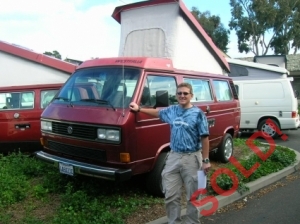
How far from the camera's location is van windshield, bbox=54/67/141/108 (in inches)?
187

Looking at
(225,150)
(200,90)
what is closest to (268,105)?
(225,150)

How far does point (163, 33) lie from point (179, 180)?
12.3 ft

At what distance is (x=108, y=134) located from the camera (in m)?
4.41

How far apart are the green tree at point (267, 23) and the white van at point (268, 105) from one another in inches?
873

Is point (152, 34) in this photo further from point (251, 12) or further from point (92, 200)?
point (251, 12)

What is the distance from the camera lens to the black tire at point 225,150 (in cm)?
739

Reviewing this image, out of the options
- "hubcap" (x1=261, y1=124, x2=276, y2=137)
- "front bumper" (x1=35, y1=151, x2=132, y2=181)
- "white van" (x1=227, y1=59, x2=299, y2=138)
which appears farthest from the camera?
"hubcap" (x1=261, y1=124, x2=276, y2=137)

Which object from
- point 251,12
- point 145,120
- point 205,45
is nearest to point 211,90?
point 205,45

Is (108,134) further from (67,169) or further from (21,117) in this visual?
(21,117)

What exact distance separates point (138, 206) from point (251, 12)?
31.9 m

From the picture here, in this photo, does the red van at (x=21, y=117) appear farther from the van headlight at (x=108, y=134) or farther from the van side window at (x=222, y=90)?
the van side window at (x=222, y=90)

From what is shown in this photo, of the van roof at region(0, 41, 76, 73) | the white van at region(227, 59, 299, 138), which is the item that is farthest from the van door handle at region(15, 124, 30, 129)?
the white van at region(227, 59, 299, 138)

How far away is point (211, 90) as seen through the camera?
691 cm

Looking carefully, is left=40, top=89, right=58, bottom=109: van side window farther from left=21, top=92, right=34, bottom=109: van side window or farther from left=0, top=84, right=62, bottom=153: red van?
left=21, top=92, right=34, bottom=109: van side window
